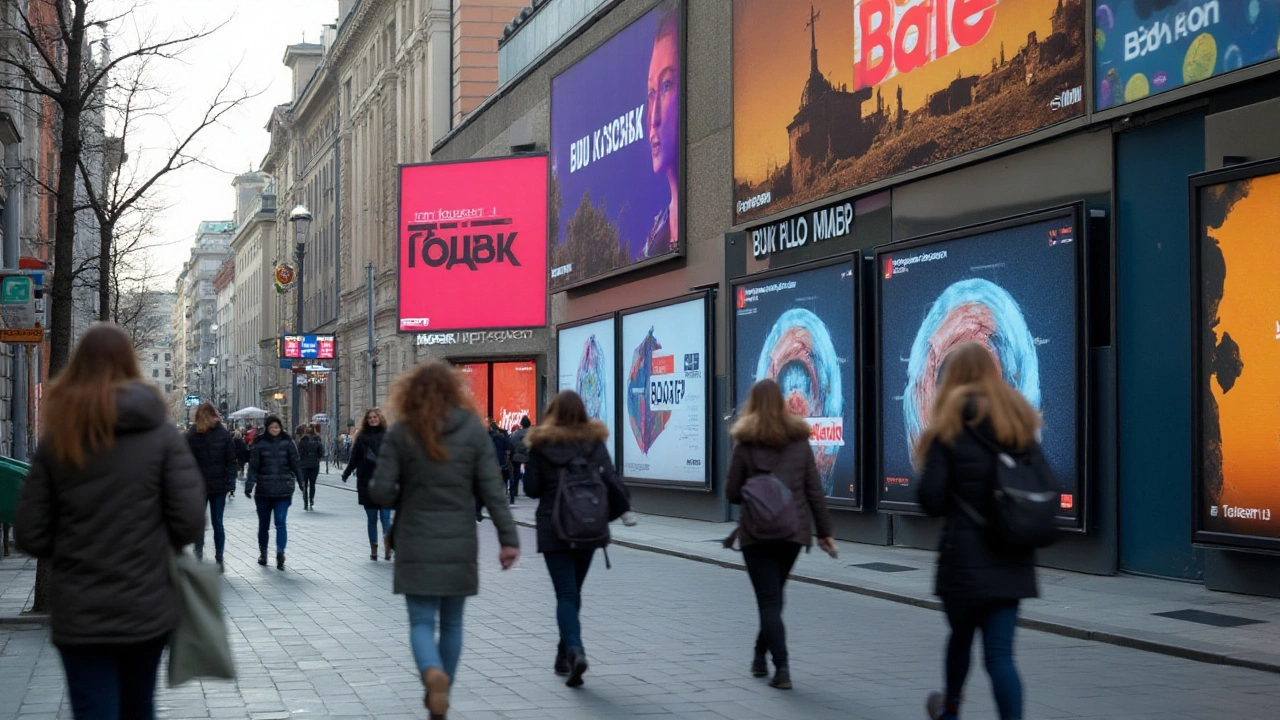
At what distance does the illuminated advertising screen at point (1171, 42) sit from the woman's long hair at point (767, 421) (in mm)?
6448

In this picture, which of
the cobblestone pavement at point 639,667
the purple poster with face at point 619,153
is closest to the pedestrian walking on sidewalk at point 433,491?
the cobblestone pavement at point 639,667

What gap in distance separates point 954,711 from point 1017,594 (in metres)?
0.73

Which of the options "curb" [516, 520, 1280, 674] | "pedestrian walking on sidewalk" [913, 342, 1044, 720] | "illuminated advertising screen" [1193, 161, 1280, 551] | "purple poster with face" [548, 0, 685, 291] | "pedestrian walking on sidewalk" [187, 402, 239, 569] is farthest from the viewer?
"purple poster with face" [548, 0, 685, 291]

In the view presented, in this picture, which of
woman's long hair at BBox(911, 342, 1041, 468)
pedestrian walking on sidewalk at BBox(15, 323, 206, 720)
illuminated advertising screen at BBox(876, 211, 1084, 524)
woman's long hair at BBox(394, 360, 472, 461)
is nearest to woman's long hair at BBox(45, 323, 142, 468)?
pedestrian walking on sidewalk at BBox(15, 323, 206, 720)

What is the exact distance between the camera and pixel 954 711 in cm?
678

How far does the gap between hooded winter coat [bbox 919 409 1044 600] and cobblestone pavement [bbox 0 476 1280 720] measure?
6.08ft

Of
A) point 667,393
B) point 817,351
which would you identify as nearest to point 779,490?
point 817,351

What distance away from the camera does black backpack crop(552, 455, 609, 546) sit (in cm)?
906

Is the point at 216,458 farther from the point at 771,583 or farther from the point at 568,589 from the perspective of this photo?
the point at 771,583

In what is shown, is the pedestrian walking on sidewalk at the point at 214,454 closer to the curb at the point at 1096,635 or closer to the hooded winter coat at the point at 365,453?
the hooded winter coat at the point at 365,453

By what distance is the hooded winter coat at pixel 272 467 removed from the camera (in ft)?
57.8

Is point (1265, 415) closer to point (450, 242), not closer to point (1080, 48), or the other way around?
point (1080, 48)

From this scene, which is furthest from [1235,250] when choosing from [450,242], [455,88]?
[455,88]

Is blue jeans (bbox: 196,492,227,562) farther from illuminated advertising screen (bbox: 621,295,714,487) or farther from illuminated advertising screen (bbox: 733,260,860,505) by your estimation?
illuminated advertising screen (bbox: 621,295,714,487)
